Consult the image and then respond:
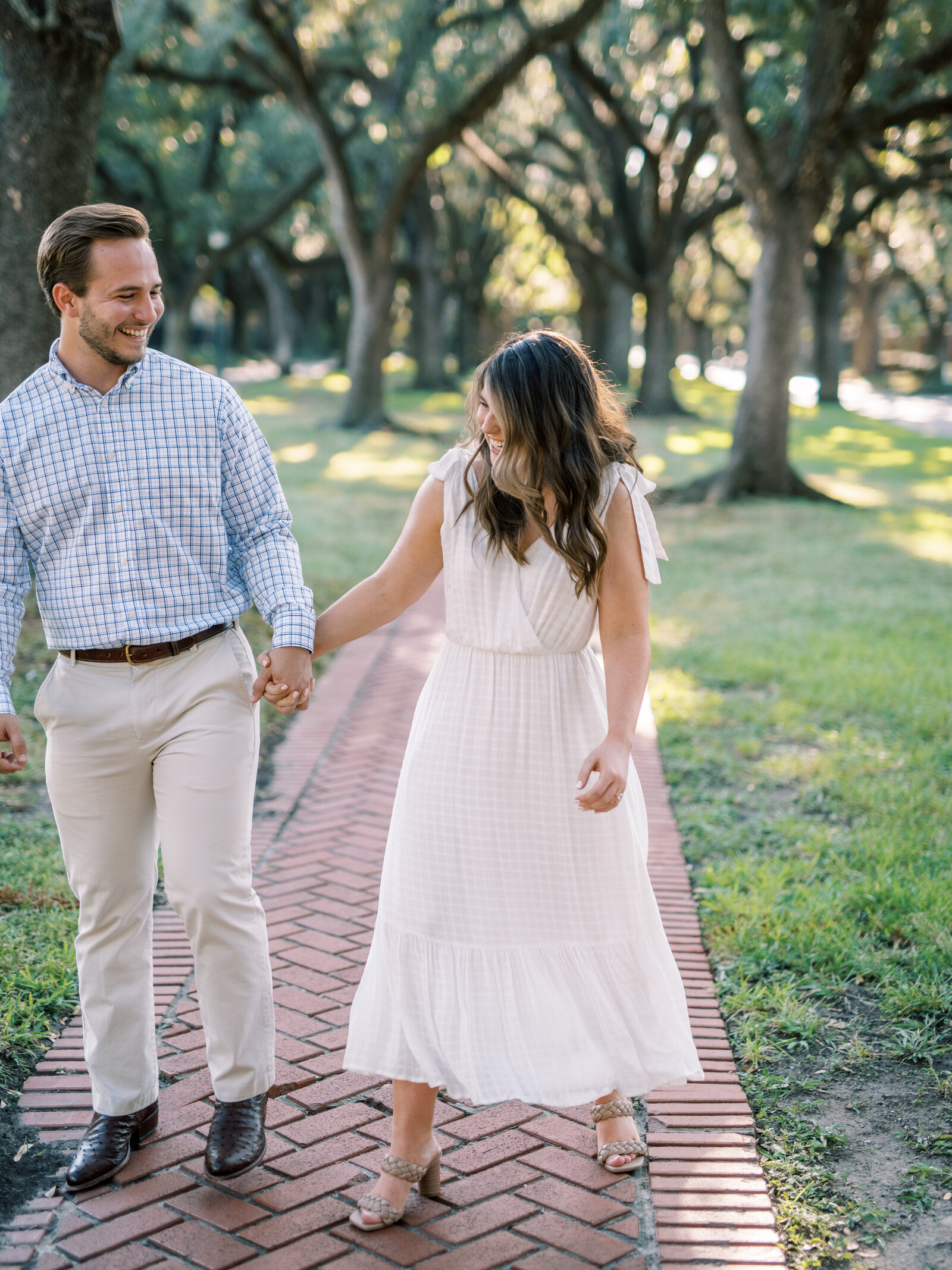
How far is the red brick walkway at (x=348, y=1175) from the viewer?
2.50m

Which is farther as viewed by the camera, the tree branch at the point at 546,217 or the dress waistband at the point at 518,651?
the tree branch at the point at 546,217

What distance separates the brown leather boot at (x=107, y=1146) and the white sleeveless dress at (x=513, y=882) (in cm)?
67

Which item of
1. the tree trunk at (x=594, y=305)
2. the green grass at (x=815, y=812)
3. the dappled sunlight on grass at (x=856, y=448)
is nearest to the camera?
the green grass at (x=815, y=812)

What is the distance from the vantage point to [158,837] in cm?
280

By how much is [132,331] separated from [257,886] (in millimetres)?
2372

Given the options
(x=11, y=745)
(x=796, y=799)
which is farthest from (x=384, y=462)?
(x=11, y=745)

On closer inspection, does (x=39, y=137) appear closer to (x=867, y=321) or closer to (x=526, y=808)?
(x=526, y=808)

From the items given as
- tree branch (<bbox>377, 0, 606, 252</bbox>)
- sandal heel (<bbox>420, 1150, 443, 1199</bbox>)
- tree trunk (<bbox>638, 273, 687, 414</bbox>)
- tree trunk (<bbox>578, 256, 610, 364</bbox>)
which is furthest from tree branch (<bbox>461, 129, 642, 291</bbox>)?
sandal heel (<bbox>420, 1150, 443, 1199</bbox>)

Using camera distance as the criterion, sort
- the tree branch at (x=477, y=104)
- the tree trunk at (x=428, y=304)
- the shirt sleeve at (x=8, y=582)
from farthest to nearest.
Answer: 1. the tree trunk at (x=428, y=304)
2. the tree branch at (x=477, y=104)
3. the shirt sleeve at (x=8, y=582)

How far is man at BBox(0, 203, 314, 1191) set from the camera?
2.62 metres

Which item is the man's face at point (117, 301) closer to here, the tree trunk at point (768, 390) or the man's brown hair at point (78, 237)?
the man's brown hair at point (78, 237)

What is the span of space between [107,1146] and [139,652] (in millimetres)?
1150

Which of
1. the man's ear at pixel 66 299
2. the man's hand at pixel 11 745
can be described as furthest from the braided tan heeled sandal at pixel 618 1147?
the man's ear at pixel 66 299

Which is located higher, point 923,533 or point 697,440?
point 697,440
